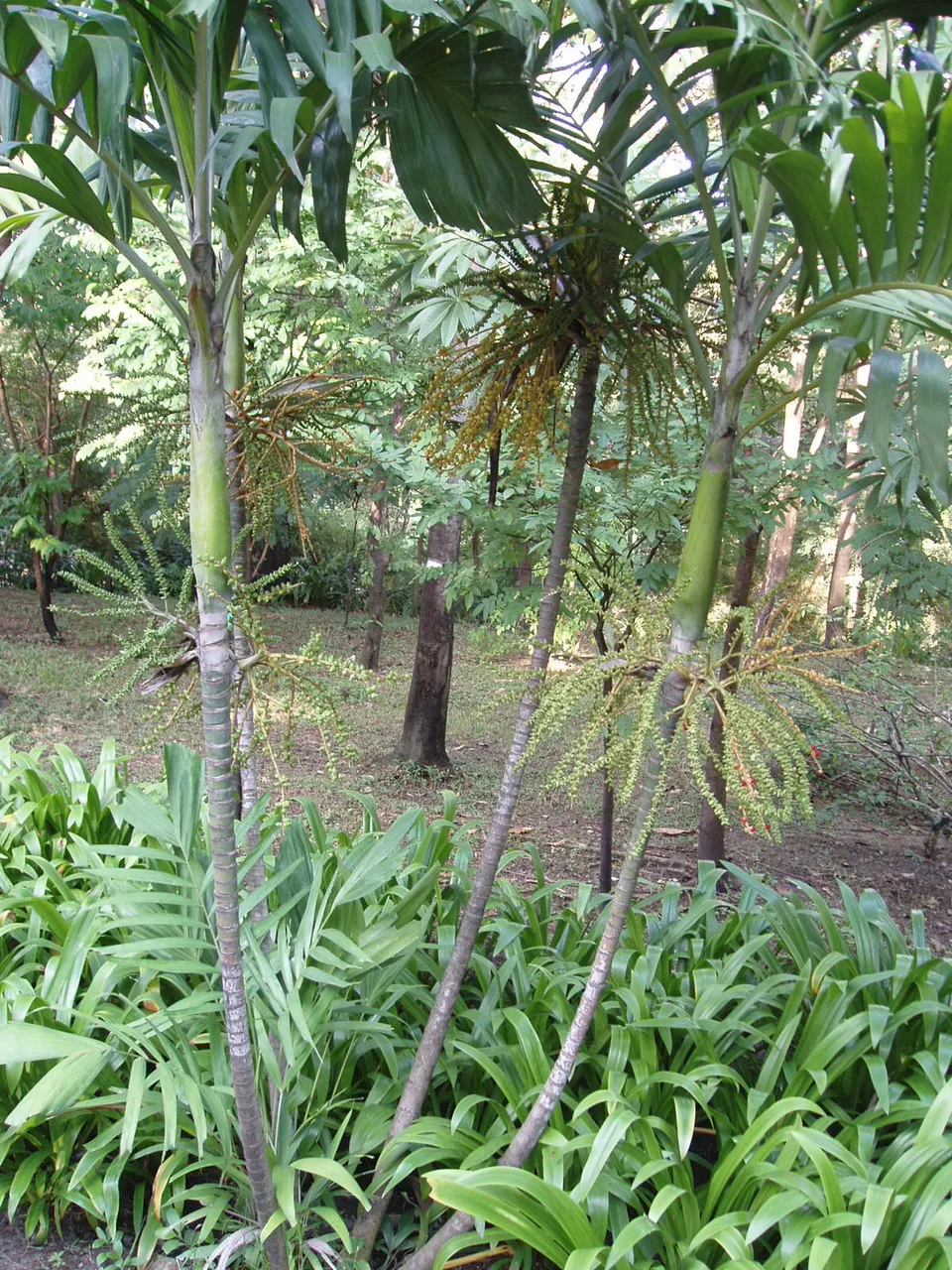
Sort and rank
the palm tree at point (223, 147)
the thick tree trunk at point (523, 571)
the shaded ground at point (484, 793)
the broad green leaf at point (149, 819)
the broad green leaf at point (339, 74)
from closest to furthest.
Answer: the broad green leaf at point (339, 74), the palm tree at point (223, 147), the broad green leaf at point (149, 819), the thick tree trunk at point (523, 571), the shaded ground at point (484, 793)

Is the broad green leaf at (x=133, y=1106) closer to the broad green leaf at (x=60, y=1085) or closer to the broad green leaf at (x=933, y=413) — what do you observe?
the broad green leaf at (x=60, y=1085)

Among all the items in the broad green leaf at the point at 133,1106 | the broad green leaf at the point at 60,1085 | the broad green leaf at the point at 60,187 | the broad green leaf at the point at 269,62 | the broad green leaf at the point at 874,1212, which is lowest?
the broad green leaf at the point at 133,1106

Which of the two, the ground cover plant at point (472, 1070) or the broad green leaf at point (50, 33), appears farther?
the ground cover plant at point (472, 1070)

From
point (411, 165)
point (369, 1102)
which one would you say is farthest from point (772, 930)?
point (411, 165)

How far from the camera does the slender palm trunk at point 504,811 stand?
205cm

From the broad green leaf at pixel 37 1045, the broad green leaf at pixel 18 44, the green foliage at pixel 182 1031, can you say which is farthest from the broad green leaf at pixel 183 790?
the broad green leaf at pixel 18 44

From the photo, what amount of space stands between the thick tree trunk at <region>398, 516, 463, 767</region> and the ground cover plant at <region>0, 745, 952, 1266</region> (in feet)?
11.1

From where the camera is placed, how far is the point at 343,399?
2.04m

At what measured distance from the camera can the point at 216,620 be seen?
1.53 meters

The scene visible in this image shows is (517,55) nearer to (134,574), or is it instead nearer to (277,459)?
(277,459)

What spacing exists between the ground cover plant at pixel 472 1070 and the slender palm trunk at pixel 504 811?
71 millimetres

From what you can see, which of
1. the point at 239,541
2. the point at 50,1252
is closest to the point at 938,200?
the point at 239,541

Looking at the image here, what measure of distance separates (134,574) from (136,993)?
4.34 feet

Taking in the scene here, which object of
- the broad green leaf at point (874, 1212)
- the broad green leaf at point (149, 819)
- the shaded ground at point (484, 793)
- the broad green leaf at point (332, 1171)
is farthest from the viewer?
the shaded ground at point (484, 793)
